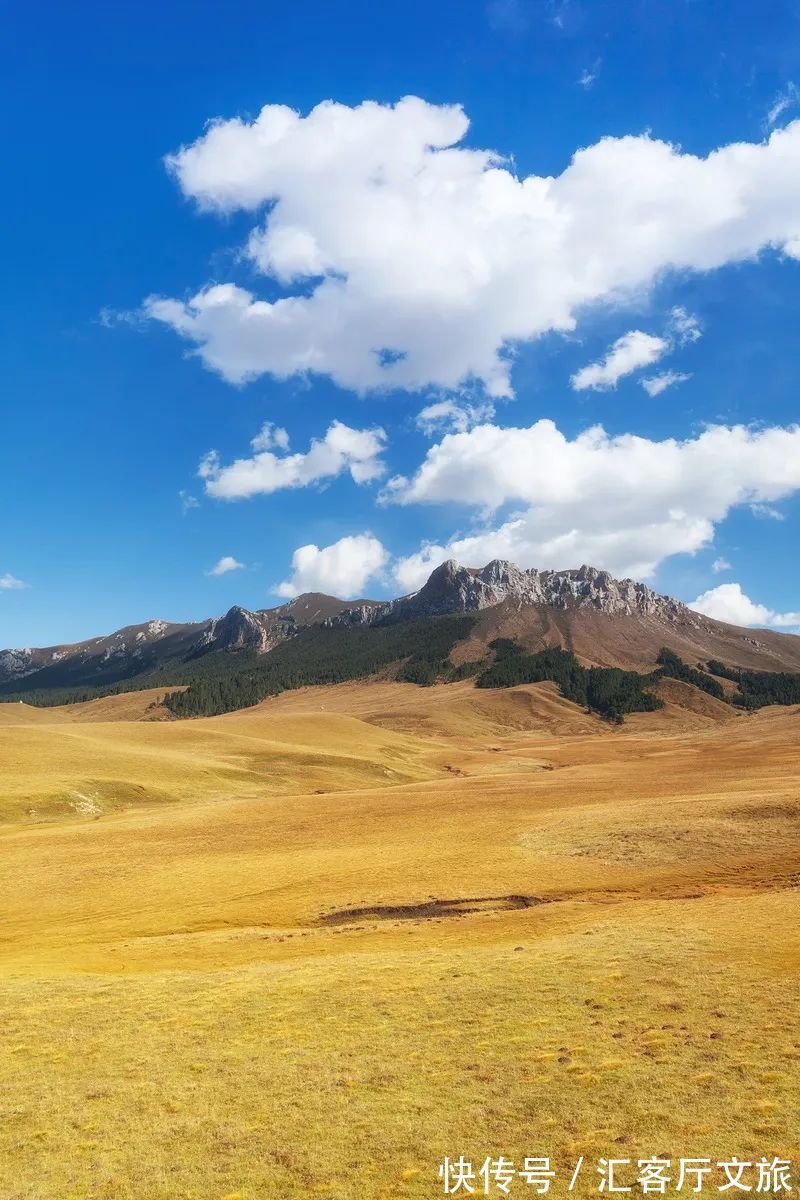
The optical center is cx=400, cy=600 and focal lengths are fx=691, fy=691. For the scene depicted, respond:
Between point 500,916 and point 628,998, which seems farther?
point 500,916

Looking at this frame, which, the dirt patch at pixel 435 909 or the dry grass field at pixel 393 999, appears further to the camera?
the dirt patch at pixel 435 909

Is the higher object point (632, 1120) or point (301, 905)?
point (632, 1120)

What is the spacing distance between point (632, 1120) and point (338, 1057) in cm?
709

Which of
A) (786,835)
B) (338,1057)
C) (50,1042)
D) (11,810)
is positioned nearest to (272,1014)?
(338,1057)

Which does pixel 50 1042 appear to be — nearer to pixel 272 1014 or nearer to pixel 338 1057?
pixel 272 1014

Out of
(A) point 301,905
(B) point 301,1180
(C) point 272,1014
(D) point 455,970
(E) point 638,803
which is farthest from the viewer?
(E) point 638,803

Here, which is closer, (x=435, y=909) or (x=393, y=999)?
(x=393, y=999)

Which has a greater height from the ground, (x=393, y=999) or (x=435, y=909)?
(x=393, y=999)

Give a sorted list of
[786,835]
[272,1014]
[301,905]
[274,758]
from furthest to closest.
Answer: [274,758] < [786,835] < [301,905] < [272,1014]

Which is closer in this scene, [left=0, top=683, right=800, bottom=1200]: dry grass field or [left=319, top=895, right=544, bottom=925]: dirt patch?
[left=0, top=683, right=800, bottom=1200]: dry grass field

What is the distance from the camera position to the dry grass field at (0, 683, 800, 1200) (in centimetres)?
1294

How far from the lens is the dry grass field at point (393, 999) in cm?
1294

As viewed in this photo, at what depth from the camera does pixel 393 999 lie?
20719 millimetres

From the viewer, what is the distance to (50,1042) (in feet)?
61.2
